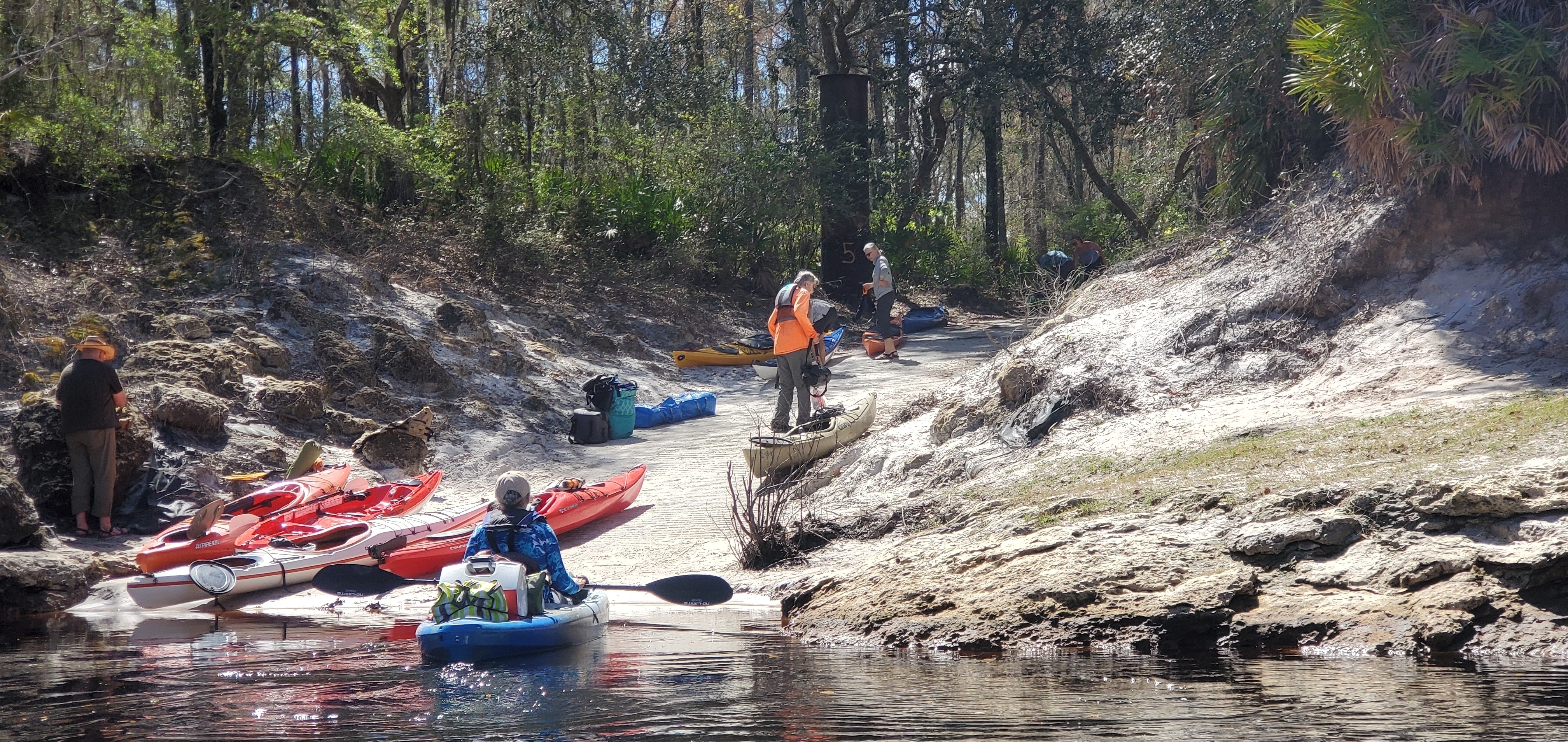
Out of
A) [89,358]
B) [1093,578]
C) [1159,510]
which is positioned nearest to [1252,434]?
[1159,510]

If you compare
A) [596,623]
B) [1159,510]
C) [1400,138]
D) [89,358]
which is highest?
[1400,138]

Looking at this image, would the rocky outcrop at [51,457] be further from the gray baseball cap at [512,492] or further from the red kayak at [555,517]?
the gray baseball cap at [512,492]

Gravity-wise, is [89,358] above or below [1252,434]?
above

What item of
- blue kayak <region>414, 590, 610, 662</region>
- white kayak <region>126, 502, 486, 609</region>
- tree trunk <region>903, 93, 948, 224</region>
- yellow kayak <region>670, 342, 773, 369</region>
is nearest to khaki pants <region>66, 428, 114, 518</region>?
white kayak <region>126, 502, 486, 609</region>

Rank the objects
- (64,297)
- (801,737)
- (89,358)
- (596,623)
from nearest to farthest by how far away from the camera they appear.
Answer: (801,737), (596,623), (89,358), (64,297)

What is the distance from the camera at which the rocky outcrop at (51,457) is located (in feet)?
37.3

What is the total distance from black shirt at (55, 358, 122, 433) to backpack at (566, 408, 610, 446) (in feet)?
17.5

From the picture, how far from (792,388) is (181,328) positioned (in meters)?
7.52

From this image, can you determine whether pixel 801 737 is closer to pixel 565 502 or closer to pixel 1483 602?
pixel 1483 602

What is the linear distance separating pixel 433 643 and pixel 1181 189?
1375 centimetres

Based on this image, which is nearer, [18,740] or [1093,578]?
[18,740]

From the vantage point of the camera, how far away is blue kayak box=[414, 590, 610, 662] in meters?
7.21

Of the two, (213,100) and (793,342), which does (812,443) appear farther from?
(213,100)

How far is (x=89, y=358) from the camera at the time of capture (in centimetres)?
1104
